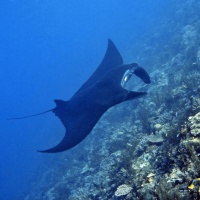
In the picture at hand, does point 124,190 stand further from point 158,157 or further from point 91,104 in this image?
point 91,104

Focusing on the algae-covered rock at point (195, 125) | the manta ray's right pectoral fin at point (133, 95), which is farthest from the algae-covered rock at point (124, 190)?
the manta ray's right pectoral fin at point (133, 95)

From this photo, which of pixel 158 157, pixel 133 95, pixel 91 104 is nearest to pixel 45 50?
pixel 91 104

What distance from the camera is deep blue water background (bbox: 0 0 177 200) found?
53875 millimetres

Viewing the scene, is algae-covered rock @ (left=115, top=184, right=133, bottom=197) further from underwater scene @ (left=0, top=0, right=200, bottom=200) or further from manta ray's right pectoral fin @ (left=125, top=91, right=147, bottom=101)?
manta ray's right pectoral fin @ (left=125, top=91, right=147, bottom=101)

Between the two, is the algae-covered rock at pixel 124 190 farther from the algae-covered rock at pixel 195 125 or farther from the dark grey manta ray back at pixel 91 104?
the algae-covered rock at pixel 195 125

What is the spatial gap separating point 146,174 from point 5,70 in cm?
18416

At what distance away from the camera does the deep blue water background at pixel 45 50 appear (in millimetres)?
53875

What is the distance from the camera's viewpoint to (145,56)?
1105 inches

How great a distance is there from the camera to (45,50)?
15762 cm

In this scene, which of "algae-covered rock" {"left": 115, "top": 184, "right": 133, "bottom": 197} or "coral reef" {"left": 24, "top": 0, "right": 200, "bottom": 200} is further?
"algae-covered rock" {"left": 115, "top": 184, "right": 133, "bottom": 197}

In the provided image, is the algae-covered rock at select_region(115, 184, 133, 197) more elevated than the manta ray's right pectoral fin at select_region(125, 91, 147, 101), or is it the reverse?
the manta ray's right pectoral fin at select_region(125, 91, 147, 101)

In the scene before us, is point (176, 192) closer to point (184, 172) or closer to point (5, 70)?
point (184, 172)

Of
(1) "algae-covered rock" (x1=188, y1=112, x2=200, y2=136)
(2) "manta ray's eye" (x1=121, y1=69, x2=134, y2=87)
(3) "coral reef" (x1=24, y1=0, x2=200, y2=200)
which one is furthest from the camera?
(2) "manta ray's eye" (x1=121, y1=69, x2=134, y2=87)

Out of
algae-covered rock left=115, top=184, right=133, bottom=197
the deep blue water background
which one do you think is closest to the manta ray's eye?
algae-covered rock left=115, top=184, right=133, bottom=197
